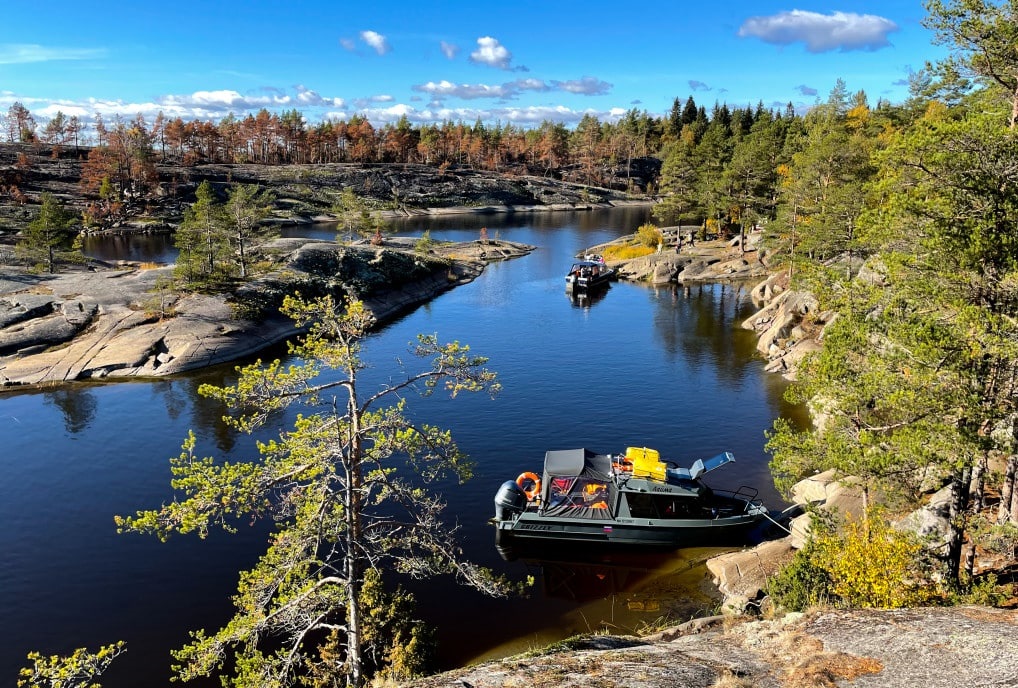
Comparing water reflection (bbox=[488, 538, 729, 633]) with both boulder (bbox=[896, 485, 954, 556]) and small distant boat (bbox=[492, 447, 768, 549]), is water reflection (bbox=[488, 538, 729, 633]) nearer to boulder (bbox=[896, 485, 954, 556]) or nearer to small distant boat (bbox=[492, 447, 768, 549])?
small distant boat (bbox=[492, 447, 768, 549])

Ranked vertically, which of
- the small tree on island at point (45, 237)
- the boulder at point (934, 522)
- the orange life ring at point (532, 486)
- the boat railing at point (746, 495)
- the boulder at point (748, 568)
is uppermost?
the small tree on island at point (45, 237)

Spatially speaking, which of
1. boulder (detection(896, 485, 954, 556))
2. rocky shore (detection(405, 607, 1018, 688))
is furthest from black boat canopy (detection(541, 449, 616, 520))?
rocky shore (detection(405, 607, 1018, 688))

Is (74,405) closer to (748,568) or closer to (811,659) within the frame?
(748,568)

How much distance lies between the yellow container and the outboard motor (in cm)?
533

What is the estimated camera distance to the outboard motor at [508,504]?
2888cm

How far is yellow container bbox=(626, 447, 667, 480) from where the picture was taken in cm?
2883

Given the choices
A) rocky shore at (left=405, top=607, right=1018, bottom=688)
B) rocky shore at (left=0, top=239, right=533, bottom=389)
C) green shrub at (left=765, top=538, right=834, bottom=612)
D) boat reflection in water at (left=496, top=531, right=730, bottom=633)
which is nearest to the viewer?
rocky shore at (left=405, top=607, right=1018, bottom=688)

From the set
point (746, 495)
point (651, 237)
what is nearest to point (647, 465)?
point (746, 495)

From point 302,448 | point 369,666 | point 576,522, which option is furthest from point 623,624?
point 302,448

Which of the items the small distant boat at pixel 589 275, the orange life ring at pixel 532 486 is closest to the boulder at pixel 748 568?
the orange life ring at pixel 532 486

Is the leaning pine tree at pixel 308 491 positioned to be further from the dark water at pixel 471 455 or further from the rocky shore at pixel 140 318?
the rocky shore at pixel 140 318

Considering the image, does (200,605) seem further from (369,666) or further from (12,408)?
(12,408)

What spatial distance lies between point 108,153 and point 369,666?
503 ft

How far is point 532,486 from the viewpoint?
1225 inches
